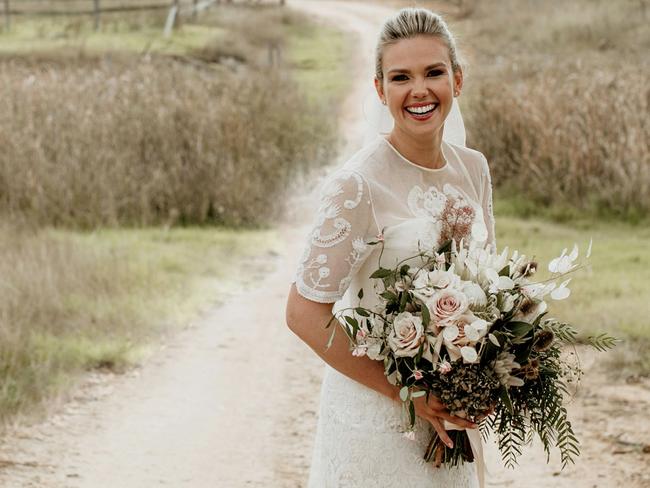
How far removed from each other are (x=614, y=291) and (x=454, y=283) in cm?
549

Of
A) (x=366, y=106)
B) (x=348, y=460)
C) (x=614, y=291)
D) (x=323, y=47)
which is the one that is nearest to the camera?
(x=348, y=460)

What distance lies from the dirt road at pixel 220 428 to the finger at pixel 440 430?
2.60 meters

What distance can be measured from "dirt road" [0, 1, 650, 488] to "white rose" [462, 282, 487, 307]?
2833mm

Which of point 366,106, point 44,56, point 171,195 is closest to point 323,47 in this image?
point 44,56

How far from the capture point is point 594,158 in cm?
1041

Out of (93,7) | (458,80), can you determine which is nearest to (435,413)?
(458,80)

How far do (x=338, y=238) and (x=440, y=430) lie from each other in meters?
0.54

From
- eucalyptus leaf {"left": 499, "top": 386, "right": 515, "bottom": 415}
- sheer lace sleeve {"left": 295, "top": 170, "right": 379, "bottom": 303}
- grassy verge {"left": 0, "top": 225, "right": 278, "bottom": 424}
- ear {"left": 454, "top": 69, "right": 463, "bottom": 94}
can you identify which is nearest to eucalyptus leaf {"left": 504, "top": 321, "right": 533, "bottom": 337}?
eucalyptus leaf {"left": 499, "top": 386, "right": 515, "bottom": 415}

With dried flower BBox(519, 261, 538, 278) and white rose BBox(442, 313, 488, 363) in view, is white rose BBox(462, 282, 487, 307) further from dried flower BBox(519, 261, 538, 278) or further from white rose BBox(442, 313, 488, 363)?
dried flower BBox(519, 261, 538, 278)

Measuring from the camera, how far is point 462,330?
2309mm

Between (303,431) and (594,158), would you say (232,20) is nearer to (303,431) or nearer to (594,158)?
(594,158)

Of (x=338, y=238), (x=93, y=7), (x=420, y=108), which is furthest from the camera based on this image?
(x=93, y=7)

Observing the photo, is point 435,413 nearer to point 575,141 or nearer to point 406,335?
point 406,335

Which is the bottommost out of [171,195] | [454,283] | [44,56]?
[44,56]
